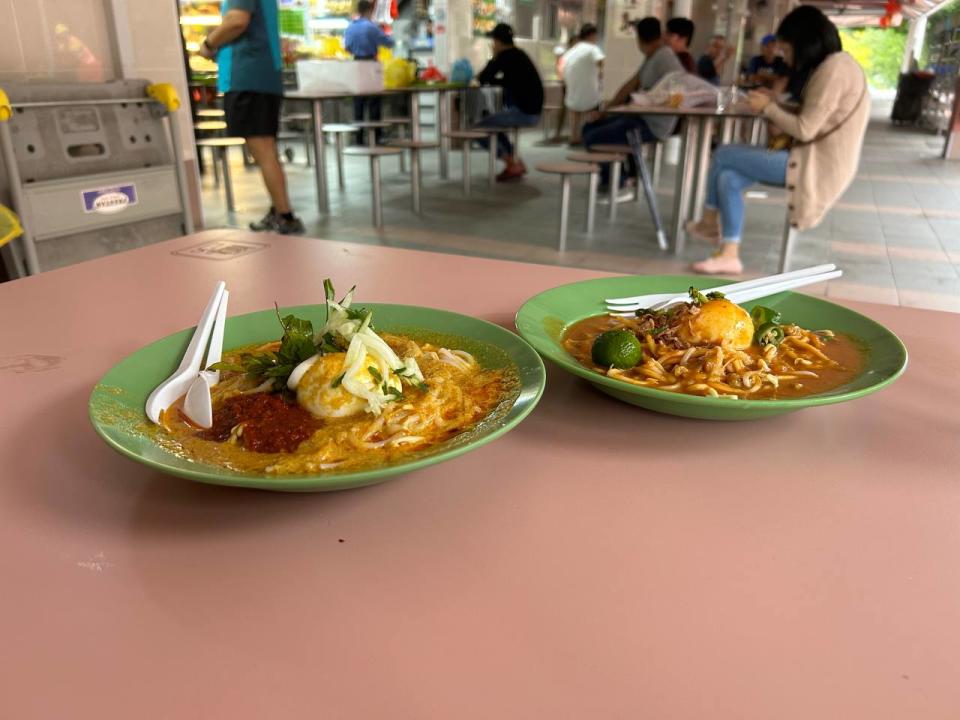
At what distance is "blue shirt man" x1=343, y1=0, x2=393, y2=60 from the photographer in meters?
6.24

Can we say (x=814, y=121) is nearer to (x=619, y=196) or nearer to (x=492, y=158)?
(x=619, y=196)

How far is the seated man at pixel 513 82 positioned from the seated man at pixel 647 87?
117cm

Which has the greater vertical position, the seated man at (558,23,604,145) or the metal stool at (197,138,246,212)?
the seated man at (558,23,604,145)

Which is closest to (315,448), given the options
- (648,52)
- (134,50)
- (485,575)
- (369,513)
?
(369,513)

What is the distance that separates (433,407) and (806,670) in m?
0.34

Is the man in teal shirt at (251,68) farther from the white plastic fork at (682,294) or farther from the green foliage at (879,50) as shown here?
the green foliage at (879,50)

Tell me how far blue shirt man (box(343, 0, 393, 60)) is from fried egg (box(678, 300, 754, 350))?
20.5ft

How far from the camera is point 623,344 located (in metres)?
0.73

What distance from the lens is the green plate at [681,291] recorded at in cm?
64

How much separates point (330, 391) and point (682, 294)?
53 centimetres

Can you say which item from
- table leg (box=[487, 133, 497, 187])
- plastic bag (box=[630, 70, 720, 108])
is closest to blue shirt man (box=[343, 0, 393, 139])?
table leg (box=[487, 133, 497, 187])

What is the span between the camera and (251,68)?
161 inches

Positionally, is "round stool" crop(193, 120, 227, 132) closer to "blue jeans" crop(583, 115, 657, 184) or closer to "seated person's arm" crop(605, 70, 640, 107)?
"blue jeans" crop(583, 115, 657, 184)

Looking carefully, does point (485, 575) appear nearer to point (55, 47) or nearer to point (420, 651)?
point (420, 651)
